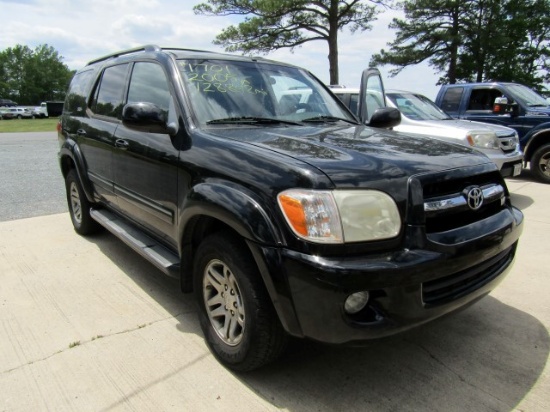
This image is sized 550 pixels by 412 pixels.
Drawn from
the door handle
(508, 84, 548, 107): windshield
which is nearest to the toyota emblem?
the door handle

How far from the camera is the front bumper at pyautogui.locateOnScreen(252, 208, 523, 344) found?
196 centimetres

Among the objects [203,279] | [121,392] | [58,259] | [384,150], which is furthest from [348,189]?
[58,259]

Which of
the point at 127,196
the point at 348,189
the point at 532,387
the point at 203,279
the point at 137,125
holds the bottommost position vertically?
the point at 532,387

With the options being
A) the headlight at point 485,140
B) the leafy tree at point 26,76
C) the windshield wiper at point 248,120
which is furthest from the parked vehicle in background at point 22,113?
the windshield wiper at point 248,120

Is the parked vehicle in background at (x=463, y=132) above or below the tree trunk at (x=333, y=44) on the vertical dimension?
below

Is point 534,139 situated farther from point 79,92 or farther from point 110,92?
point 79,92

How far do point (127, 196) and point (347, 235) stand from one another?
2.23 meters

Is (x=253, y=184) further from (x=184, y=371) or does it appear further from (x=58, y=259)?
(x=58, y=259)

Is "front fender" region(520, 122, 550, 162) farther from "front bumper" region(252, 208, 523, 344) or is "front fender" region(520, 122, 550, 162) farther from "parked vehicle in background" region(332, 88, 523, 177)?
"front bumper" region(252, 208, 523, 344)

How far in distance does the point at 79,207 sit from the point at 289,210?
3.69 m

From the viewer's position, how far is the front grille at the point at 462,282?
2.16 meters

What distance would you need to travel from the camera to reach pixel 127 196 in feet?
11.9

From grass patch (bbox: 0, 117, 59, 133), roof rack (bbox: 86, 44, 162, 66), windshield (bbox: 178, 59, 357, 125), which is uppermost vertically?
roof rack (bbox: 86, 44, 162, 66)

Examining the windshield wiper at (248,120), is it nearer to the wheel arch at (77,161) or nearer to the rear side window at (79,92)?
the wheel arch at (77,161)
